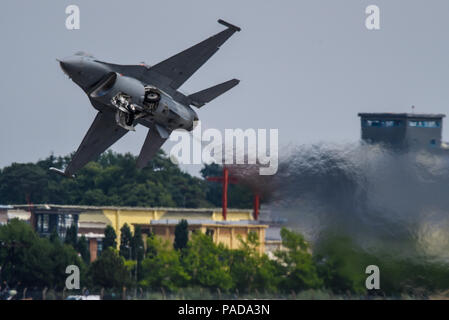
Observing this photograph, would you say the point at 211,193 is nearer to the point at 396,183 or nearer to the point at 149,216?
the point at 149,216

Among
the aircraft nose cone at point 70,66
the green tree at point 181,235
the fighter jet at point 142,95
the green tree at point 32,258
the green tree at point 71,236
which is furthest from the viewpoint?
the green tree at point 71,236

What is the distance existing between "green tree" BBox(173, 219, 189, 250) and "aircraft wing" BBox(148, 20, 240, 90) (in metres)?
20.3

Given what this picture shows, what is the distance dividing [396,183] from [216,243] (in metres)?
14.0

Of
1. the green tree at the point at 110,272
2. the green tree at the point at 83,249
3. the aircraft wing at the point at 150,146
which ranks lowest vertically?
the green tree at the point at 110,272

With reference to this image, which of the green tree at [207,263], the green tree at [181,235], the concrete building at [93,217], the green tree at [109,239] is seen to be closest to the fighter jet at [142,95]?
the green tree at [207,263]

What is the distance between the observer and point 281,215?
158 feet

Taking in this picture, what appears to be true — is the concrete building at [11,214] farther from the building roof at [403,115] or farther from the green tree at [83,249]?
the building roof at [403,115]

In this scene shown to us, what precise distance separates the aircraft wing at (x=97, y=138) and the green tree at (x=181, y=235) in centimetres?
1746

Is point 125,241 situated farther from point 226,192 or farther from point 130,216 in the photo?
point 226,192

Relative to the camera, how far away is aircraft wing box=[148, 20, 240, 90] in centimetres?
3928

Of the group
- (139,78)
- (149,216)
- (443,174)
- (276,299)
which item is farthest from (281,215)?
(149,216)

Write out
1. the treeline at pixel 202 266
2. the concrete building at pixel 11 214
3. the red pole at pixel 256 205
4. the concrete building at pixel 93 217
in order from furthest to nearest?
the concrete building at pixel 11 214 → the concrete building at pixel 93 217 → the red pole at pixel 256 205 → the treeline at pixel 202 266

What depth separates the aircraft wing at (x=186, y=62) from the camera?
129 feet

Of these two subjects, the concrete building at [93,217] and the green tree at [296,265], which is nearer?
the green tree at [296,265]
